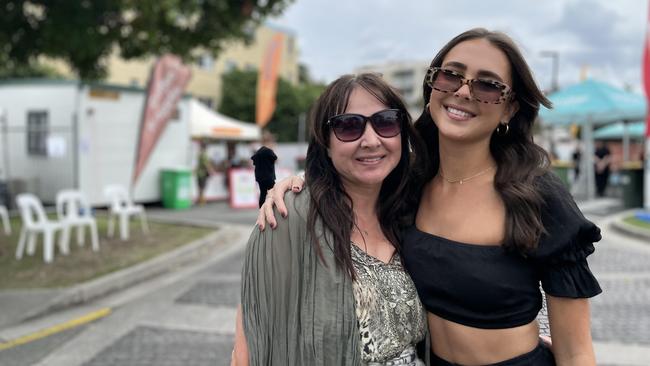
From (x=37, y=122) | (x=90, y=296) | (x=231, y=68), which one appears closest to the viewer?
(x=90, y=296)

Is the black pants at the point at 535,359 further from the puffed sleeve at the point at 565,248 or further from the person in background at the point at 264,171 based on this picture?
the person in background at the point at 264,171

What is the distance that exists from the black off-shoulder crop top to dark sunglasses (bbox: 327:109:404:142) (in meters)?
0.42

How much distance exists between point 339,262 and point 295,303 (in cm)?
19

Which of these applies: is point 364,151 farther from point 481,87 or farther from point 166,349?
point 166,349

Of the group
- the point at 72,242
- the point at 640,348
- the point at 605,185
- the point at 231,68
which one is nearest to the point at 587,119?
the point at 605,185

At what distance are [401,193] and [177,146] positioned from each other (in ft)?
46.2

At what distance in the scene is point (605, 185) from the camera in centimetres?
1822

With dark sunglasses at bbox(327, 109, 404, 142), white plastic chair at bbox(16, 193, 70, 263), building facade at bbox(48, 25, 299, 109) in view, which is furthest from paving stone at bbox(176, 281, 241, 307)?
building facade at bbox(48, 25, 299, 109)

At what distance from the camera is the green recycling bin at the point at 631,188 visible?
13286 mm

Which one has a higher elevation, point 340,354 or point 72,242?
point 340,354

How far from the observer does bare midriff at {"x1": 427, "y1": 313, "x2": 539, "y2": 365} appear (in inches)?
65.8

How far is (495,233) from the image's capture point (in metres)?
1.68

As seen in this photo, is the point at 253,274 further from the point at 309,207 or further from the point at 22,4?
the point at 22,4

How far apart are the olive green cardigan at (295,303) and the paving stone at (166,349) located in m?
2.72
